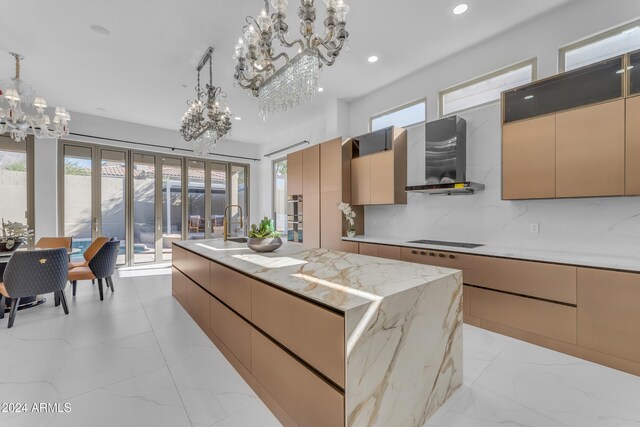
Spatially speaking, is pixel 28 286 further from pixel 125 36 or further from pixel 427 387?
pixel 427 387

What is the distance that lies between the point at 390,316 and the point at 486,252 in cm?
197

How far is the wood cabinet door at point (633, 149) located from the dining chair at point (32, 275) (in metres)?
5.62

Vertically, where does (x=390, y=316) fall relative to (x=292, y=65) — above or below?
below

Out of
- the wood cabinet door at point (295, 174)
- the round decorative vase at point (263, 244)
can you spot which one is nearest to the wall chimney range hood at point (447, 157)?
the round decorative vase at point (263, 244)

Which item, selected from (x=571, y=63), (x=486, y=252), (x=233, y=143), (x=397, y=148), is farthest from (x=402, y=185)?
(x=233, y=143)

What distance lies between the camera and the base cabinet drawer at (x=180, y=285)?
344 centimetres

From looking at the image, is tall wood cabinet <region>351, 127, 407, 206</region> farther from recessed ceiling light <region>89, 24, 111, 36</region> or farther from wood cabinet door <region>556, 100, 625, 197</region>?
recessed ceiling light <region>89, 24, 111, 36</region>

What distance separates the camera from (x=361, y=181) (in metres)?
4.38

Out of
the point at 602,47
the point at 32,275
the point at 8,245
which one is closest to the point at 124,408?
the point at 32,275

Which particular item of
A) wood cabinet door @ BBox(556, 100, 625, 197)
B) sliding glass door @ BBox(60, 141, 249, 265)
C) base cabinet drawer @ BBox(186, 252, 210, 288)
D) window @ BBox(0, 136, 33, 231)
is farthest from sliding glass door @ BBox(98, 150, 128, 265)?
wood cabinet door @ BBox(556, 100, 625, 197)

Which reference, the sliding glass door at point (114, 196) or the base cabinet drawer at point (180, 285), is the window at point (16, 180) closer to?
the sliding glass door at point (114, 196)

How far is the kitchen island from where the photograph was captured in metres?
1.22

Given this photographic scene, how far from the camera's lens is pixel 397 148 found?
3.98 metres

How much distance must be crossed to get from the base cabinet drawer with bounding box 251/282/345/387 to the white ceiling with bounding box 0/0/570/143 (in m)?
2.80
